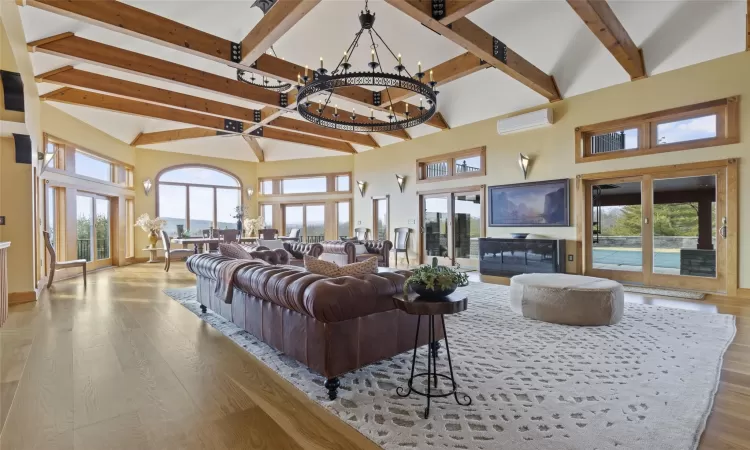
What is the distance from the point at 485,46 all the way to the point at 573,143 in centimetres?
275

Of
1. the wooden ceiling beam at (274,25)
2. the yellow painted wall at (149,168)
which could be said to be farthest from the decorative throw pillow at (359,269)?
the yellow painted wall at (149,168)

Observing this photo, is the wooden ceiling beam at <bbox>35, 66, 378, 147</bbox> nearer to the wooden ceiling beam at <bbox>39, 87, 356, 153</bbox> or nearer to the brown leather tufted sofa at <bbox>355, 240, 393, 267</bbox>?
the wooden ceiling beam at <bbox>39, 87, 356, 153</bbox>

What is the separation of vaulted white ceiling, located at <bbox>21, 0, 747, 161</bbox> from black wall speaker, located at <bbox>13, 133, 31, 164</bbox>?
1334mm

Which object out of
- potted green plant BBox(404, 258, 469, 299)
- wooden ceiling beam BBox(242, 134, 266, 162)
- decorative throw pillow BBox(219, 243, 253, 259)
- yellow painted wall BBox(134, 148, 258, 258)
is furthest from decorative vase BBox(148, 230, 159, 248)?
potted green plant BBox(404, 258, 469, 299)

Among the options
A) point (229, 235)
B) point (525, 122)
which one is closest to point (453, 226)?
point (525, 122)

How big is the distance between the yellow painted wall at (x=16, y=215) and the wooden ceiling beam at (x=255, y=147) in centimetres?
591

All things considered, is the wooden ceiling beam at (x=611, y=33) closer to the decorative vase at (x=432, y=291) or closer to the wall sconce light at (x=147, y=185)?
the decorative vase at (x=432, y=291)

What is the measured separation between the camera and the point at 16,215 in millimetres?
5051

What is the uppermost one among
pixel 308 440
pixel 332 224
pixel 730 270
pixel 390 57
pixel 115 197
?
pixel 390 57

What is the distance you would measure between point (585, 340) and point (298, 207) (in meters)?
10.0

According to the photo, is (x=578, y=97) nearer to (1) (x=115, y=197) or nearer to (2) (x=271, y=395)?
(2) (x=271, y=395)

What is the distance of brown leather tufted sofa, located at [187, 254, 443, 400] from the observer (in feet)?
7.24

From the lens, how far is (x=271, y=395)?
7.43 ft

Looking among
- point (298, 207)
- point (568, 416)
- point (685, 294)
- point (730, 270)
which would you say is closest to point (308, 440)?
point (568, 416)
